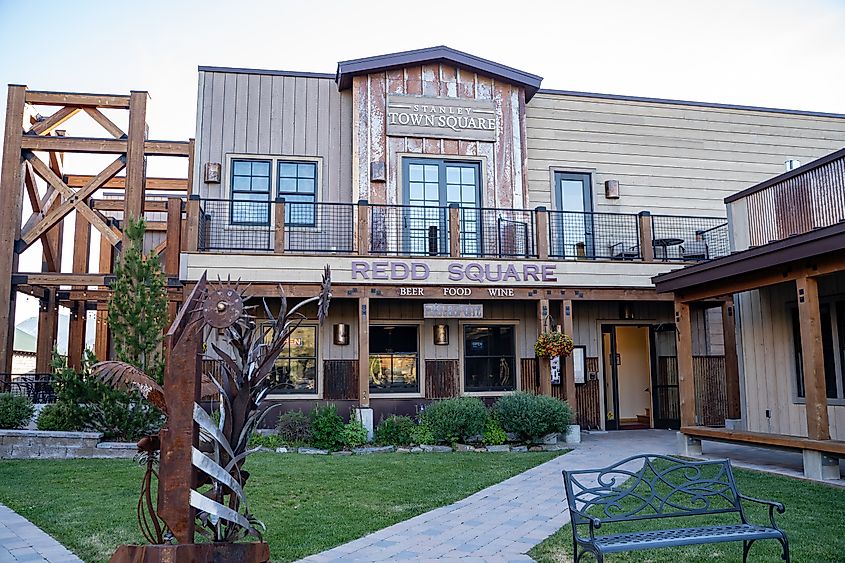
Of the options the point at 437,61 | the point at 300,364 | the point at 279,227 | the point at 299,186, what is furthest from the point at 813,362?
the point at 299,186

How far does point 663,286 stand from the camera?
11.1 meters

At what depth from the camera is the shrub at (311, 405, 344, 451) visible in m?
11.2

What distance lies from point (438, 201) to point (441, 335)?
275 cm

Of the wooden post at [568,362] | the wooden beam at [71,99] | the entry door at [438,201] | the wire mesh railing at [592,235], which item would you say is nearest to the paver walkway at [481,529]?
the wooden post at [568,362]

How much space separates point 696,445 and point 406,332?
584cm

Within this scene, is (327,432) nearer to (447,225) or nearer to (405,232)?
(405,232)

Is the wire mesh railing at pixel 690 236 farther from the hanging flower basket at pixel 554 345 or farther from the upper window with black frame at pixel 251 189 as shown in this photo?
the upper window with black frame at pixel 251 189

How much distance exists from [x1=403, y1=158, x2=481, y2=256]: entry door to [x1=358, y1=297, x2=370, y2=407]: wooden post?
1.74 m

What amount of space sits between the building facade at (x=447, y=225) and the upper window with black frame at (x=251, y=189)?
1.7 inches

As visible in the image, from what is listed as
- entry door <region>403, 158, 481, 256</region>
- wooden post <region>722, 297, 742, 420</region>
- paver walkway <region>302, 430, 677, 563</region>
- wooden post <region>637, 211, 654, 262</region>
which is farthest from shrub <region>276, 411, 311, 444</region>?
wooden post <region>722, 297, 742, 420</region>

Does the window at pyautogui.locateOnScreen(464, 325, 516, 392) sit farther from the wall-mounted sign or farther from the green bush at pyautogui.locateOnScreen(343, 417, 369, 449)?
the green bush at pyautogui.locateOnScreen(343, 417, 369, 449)

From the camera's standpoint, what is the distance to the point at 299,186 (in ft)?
44.3

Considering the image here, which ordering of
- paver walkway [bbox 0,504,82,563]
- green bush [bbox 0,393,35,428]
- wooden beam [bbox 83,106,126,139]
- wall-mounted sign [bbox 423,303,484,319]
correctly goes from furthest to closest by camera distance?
wooden beam [bbox 83,106,126,139], wall-mounted sign [bbox 423,303,484,319], green bush [bbox 0,393,35,428], paver walkway [bbox 0,504,82,563]

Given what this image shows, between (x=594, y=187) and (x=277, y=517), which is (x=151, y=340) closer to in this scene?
(x=277, y=517)
